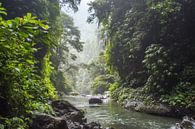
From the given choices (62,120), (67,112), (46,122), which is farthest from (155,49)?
(46,122)

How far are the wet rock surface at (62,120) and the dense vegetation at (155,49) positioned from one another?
5436mm

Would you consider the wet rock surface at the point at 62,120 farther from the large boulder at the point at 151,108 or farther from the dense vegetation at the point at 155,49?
the dense vegetation at the point at 155,49

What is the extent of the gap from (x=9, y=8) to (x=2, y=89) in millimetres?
12159

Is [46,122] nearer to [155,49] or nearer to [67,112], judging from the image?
[67,112]

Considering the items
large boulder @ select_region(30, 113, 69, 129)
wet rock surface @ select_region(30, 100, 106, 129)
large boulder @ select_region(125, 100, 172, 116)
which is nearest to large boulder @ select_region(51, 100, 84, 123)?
wet rock surface @ select_region(30, 100, 106, 129)

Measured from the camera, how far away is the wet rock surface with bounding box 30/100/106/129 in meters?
7.20

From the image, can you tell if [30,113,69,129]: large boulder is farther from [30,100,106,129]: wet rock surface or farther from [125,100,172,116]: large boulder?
[125,100,172,116]: large boulder

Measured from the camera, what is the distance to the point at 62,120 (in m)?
7.78

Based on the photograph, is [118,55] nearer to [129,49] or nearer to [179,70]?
[129,49]

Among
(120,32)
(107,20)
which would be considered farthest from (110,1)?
(120,32)

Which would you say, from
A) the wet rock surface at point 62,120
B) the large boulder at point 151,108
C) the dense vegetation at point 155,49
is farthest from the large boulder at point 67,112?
the dense vegetation at point 155,49

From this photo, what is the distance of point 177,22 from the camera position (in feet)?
60.6

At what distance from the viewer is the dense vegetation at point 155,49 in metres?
16.3

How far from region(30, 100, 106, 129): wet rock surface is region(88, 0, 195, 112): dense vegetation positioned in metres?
5.44
